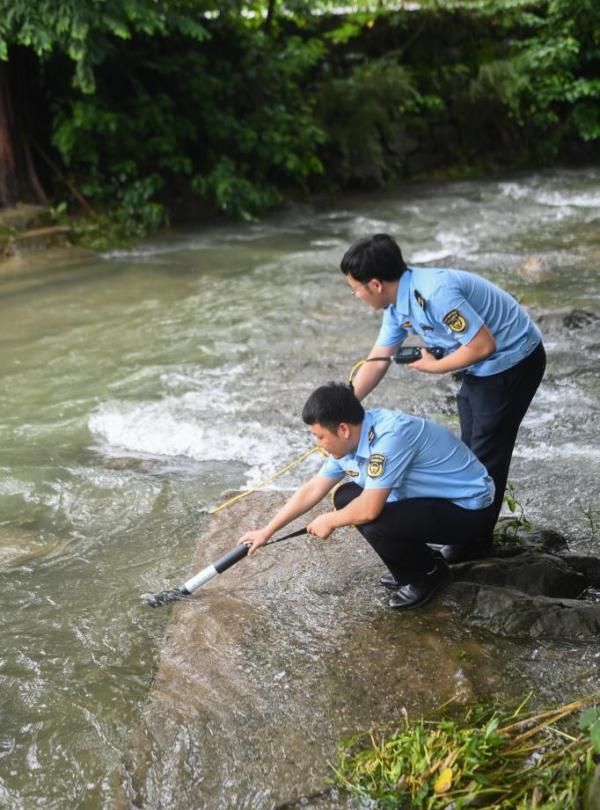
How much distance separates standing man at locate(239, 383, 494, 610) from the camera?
3.48 metres

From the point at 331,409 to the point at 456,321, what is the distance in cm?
74

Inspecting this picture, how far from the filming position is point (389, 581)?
405cm

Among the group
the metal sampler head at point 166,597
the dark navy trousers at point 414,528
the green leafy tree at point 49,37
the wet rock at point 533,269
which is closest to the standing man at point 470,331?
the dark navy trousers at point 414,528

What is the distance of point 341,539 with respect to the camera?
464cm

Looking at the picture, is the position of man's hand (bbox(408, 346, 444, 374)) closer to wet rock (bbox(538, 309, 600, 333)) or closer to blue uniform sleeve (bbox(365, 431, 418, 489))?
blue uniform sleeve (bbox(365, 431, 418, 489))

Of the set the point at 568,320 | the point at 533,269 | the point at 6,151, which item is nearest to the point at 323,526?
the point at 568,320

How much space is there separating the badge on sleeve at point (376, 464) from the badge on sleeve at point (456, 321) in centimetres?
70

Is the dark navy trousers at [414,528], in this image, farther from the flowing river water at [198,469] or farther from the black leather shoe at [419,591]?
the flowing river water at [198,469]

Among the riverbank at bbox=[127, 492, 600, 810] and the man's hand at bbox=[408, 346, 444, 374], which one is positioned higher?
the man's hand at bbox=[408, 346, 444, 374]

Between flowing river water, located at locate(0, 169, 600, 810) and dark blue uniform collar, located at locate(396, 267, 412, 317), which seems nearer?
flowing river water, located at locate(0, 169, 600, 810)

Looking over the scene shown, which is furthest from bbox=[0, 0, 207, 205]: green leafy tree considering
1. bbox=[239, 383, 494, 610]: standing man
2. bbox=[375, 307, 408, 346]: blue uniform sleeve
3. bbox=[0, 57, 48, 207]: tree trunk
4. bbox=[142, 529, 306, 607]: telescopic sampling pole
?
bbox=[239, 383, 494, 610]: standing man

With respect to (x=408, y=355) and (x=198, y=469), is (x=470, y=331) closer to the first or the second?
(x=408, y=355)

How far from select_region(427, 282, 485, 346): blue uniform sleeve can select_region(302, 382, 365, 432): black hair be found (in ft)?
2.02

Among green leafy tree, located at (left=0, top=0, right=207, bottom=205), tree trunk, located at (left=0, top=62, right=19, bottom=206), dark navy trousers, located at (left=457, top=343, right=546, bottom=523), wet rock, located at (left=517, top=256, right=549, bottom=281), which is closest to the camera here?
dark navy trousers, located at (left=457, top=343, right=546, bottom=523)
